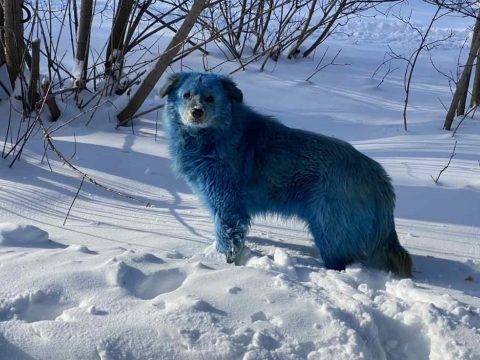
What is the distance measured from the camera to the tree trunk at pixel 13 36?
5961mm

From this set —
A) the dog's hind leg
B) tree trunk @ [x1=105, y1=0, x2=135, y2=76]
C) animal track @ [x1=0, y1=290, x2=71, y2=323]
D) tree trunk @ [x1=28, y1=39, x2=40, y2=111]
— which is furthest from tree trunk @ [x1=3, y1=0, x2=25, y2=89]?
animal track @ [x1=0, y1=290, x2=71, y2=323]

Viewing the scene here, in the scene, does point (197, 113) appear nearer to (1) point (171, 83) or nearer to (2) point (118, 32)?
(1) point (171, 83)

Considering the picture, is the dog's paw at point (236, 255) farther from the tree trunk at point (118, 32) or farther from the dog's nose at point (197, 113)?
the tree trunk at point (118, 32)

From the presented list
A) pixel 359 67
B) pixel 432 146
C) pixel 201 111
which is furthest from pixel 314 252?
pixel 359 67

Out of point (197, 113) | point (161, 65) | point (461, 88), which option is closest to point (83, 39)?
point (161, 65)


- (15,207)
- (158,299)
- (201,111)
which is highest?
(201,111)

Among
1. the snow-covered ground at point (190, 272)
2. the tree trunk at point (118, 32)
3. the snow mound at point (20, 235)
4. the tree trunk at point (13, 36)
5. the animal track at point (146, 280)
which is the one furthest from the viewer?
the tree trunk at point (118, 32)

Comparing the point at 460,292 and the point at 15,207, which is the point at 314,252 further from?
the point at 15,207

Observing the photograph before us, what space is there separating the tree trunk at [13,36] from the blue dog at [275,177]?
322 centimetres

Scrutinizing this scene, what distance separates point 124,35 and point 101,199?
3.08 metres

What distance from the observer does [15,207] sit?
420 cm

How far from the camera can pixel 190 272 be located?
278cm

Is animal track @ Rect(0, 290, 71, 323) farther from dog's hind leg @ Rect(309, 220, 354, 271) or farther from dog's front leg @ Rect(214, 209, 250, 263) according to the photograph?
dog's hind leg @ Rect(309, 220, 354, 271)

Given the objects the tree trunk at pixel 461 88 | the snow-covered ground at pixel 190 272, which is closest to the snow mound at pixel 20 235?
the snow-covered ground at pixel 190 272
